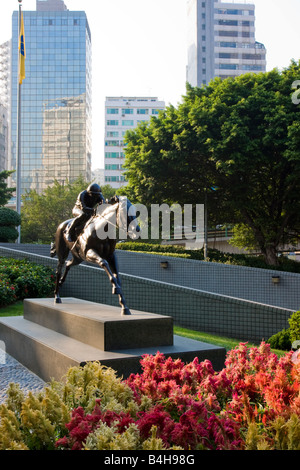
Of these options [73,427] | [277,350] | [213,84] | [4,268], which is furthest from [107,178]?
[73,427]

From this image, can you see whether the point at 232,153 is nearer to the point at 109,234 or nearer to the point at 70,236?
the point at 70,236

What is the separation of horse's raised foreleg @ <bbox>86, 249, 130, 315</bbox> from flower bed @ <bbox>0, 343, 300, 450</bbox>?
2.51 metres

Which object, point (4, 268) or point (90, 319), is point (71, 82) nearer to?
point (4, 268)

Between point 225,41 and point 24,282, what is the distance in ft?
282

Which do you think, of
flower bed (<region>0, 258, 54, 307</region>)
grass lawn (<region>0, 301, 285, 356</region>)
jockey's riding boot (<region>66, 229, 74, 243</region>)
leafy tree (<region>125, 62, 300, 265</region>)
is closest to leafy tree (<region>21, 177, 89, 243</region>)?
leafy tree (<region>125, 62, 300, 265</region>)

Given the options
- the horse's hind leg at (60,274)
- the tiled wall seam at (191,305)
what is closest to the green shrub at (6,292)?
the tiled wall seam at (191,305)

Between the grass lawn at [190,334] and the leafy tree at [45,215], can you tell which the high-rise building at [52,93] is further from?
the grass lawn at [190,334]

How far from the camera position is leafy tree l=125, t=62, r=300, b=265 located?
65.8ft

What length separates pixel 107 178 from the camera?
81562mm

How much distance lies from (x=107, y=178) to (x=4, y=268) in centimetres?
6873

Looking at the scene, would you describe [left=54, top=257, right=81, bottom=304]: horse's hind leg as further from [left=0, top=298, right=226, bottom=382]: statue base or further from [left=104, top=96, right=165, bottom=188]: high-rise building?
[left=104, top=96, right=165, bottom=188]: high-rise building

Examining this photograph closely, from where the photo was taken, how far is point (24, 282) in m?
13.3

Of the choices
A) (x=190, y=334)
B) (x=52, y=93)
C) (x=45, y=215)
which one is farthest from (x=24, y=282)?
(x=52, y=93)

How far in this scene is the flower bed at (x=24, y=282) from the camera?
12.7m
